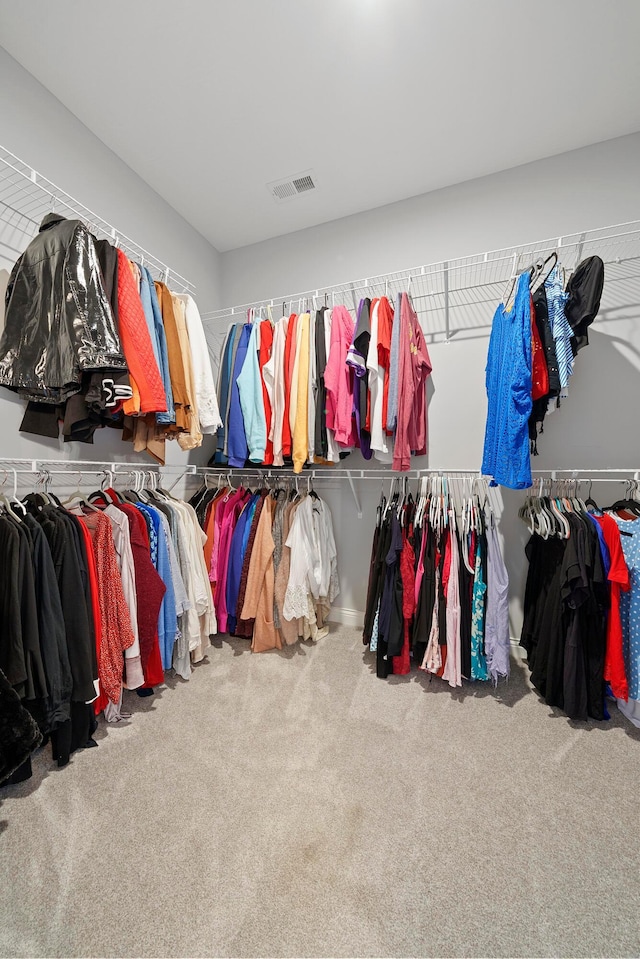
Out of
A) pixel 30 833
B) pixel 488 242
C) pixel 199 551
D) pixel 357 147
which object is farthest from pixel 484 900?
pixel 357 147

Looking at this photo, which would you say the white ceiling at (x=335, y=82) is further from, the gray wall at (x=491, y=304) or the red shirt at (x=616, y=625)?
A: the red shirt at (x=616, y=625)

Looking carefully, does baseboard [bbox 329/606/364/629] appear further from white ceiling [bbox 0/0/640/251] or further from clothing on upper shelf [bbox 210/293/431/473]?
white ceiling [bbox 0/0/640/251]

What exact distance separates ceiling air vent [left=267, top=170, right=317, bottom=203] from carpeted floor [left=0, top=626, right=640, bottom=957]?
3092 mm

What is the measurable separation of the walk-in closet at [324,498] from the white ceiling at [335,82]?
0.6 inches

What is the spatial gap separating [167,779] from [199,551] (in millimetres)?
1052

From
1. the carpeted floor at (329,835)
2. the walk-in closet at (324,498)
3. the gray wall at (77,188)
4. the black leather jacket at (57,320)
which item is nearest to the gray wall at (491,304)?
the walk-in closet at (324,498)

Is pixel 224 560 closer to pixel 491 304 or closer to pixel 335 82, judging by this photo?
pixel 491 304

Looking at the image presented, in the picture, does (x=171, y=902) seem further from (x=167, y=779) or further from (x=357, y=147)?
(x=357, y=147)

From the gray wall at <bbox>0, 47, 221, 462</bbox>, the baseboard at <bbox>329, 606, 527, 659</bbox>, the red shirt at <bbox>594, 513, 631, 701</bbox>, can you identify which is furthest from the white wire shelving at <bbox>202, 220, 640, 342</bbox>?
the baseboard at <bbox>329, 606, 527, 659</bbox>

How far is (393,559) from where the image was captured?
6.72 feet

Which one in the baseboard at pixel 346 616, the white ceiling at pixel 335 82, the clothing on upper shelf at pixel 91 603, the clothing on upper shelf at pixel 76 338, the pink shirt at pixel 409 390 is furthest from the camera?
the baseboard at pixel 346 616

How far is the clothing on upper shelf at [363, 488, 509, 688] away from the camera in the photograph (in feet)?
6.35

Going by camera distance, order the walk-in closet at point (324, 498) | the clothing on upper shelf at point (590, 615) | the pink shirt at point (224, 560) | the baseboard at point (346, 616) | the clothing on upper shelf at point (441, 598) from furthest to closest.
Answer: the baseboard at point (346, 616) → the pink shirt at point (224, 560) → the clothing on upper shelf at point (441, 598) → the clothing on upper shelf at point (590, 615) → the walk-in closet at point (324, 498)

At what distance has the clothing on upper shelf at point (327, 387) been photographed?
6.89 ft
